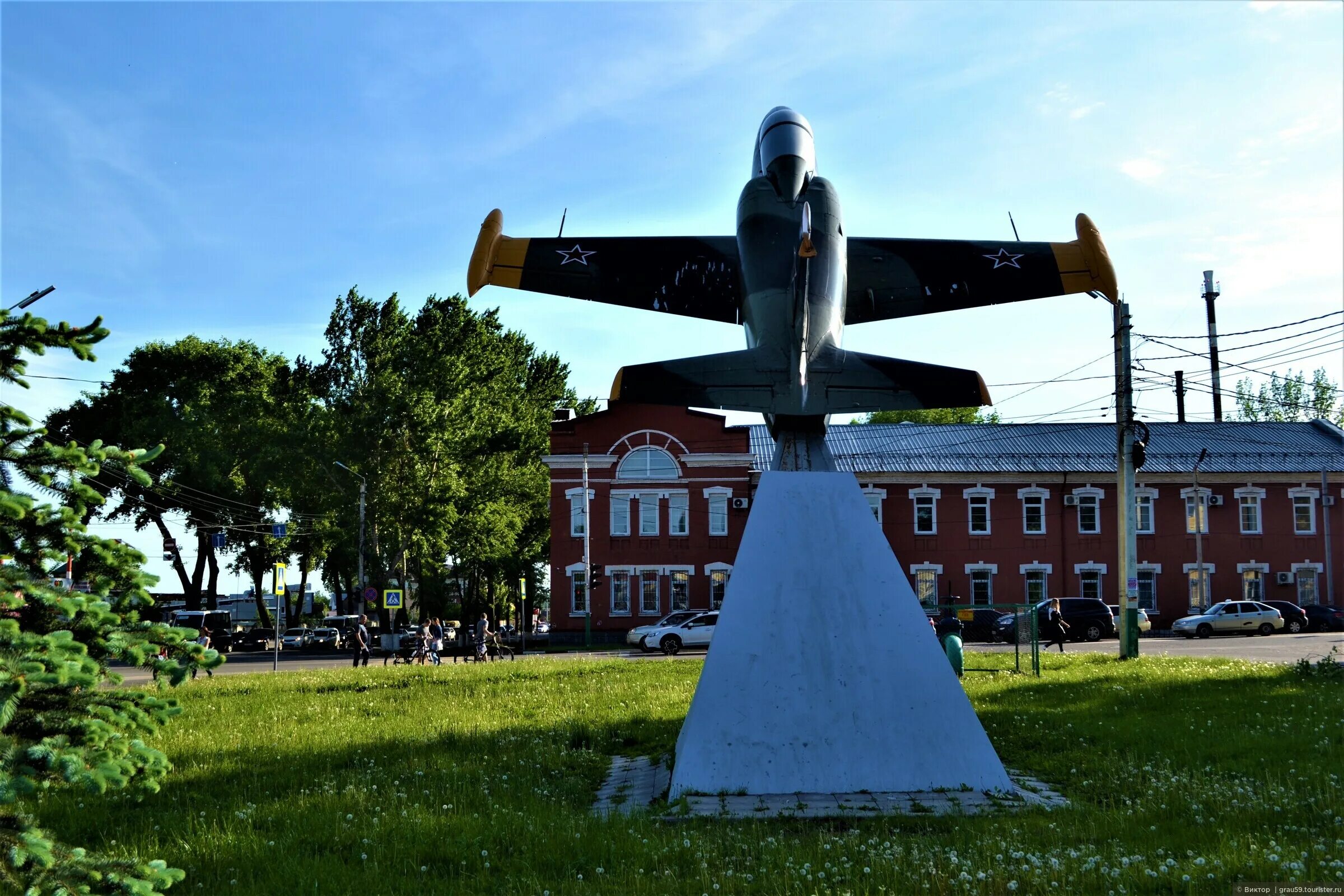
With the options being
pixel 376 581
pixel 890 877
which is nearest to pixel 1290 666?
pixel 890 877

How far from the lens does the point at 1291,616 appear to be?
40.8 meters

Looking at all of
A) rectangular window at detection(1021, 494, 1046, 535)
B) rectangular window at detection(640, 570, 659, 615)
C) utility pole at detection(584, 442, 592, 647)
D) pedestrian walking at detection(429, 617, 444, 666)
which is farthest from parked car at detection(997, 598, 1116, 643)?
pedestrian walking at detection(429, 617, 444, 666)

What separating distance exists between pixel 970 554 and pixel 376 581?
82.8ft

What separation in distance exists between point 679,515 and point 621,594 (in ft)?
13.7

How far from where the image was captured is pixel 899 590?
32.6ft

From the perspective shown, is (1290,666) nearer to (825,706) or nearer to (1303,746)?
(1303,746)

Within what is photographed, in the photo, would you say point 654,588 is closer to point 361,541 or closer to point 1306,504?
point 361,541

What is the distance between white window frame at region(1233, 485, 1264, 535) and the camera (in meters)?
45.4

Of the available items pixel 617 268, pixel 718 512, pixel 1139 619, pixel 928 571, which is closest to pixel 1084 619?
pixel 928 571

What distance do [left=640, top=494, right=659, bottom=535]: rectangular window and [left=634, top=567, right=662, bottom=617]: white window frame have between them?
5.14ft

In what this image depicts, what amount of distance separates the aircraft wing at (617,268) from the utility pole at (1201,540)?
124 feet

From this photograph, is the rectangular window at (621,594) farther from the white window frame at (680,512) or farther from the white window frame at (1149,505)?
the white window frame at (1149,505)

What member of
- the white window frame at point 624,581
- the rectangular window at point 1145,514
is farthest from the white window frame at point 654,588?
the rectangular window at point 1145,514

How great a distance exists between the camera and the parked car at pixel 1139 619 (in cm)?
2905
